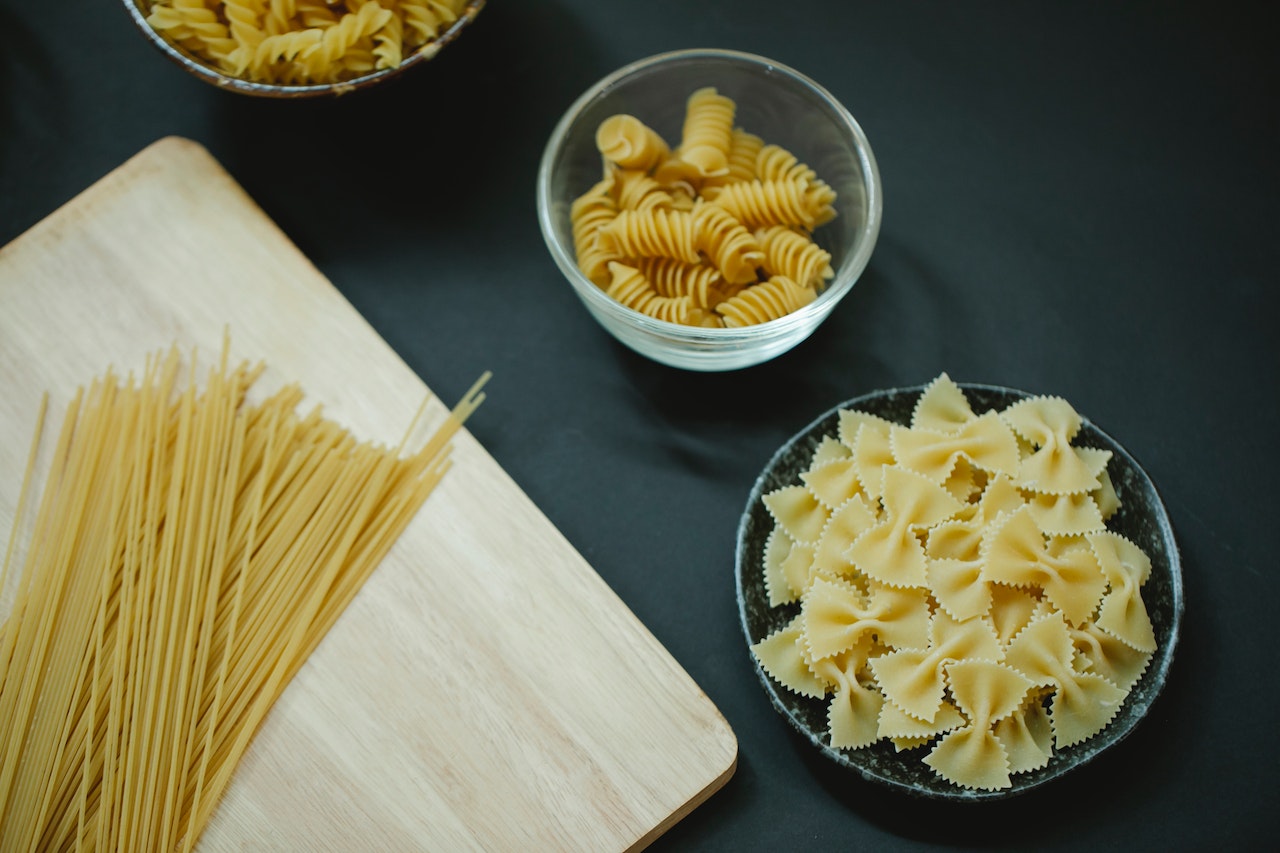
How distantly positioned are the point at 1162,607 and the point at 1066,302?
48 cm

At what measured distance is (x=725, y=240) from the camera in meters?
1.39

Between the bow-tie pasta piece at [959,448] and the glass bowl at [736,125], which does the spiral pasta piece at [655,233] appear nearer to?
the glass bowl at [736,125]

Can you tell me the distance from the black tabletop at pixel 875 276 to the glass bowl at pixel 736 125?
12 centimetres

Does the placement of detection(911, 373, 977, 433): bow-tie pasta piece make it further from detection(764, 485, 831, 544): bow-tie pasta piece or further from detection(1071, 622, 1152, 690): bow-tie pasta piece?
detection(1071, 622, 1152, 690): bow-tie pasta piece

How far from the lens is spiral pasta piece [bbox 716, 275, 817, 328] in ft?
4.55

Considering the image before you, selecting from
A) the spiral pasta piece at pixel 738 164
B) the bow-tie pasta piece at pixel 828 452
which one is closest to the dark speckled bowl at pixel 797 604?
the bow-tie pasta piece at pixel 828 452

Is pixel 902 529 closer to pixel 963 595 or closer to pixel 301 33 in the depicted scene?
pixel 963 595

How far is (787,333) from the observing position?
1.36 meters

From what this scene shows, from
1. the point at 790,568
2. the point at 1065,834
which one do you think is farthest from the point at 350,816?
the point at 1065,834

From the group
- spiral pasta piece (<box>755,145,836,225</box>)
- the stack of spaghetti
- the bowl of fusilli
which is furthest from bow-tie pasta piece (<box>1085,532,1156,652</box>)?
the bowl of fusilli

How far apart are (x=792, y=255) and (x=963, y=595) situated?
49 centimetres

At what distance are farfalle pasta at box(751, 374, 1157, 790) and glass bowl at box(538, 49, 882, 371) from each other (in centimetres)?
21

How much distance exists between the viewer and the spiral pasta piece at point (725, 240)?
1.38 metres

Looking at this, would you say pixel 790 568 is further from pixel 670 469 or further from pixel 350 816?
pixel 350 816
